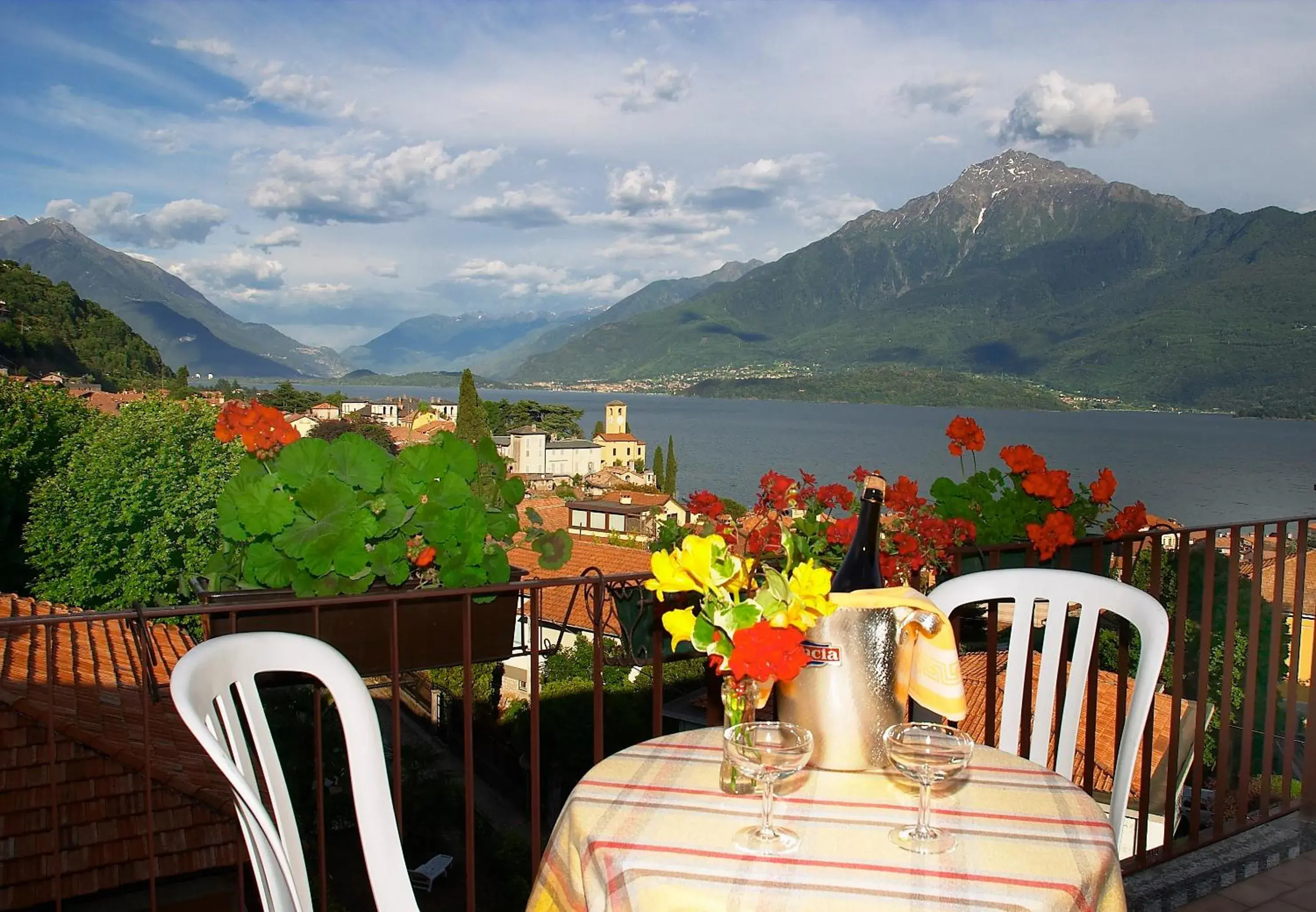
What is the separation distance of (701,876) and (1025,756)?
1.47m

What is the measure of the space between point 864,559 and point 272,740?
2.96 feet

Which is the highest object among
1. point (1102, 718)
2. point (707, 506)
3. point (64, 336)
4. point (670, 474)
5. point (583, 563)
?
point (64, 336)

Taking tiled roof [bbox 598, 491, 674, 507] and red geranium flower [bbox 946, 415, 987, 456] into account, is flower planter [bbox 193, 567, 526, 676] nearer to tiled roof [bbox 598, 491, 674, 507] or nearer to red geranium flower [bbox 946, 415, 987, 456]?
red geranium flower [bbox 946, 415, 987, 456]

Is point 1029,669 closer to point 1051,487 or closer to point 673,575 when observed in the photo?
point 1051,487

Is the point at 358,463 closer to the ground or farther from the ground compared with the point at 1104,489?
farther from the ground

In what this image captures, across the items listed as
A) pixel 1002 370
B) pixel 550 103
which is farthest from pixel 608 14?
pixel 1002 370

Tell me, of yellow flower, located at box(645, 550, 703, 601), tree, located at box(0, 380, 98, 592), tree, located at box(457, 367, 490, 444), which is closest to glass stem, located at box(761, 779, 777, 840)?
yellow flower, located at box(645, 550, 703, 601)

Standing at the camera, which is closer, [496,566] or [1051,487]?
[496,566]

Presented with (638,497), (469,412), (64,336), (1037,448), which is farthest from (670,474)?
(64,336)

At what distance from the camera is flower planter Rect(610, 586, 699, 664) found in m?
2.05

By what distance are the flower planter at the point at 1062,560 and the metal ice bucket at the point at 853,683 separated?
3.75 ft

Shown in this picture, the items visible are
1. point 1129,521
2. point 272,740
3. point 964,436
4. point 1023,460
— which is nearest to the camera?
point 272,740

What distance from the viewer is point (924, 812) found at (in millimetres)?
1089

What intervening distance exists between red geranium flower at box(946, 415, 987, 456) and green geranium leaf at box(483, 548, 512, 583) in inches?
63.3
